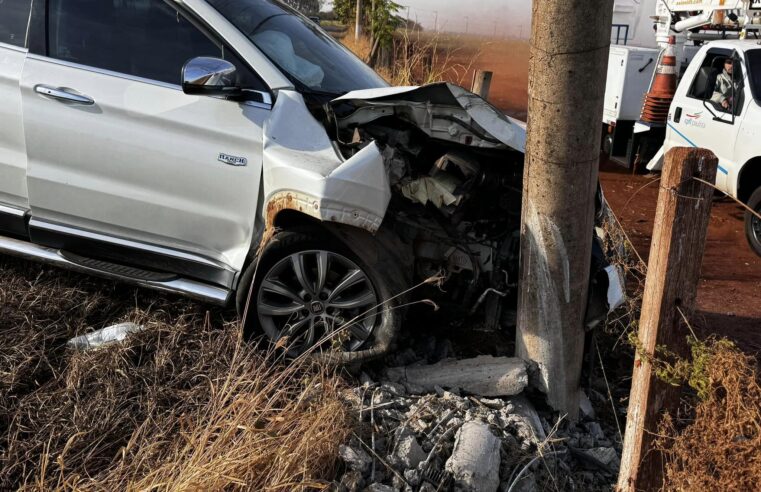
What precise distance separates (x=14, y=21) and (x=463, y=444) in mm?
3308

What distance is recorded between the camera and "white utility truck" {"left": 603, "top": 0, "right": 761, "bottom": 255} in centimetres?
720

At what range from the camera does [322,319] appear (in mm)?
3744

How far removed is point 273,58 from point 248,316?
139 centimetres

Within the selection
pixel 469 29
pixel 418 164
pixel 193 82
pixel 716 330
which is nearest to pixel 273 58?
pixel 193 82

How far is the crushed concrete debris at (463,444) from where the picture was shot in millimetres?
3016

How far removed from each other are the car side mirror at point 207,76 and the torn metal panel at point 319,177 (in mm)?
289

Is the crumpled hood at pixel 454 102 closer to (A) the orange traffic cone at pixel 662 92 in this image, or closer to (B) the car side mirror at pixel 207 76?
(B) the car side mirror at pixel 207 76

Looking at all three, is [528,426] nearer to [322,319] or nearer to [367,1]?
[322,319]

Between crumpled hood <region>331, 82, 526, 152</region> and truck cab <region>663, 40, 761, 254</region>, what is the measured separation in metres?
4.20

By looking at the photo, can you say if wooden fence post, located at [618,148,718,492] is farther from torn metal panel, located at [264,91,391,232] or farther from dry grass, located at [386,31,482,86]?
dry grass, located at [386,31,482,86]

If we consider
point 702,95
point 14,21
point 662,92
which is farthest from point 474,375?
point 662,92

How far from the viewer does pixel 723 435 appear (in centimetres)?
261

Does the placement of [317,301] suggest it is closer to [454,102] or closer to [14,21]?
[454,102]

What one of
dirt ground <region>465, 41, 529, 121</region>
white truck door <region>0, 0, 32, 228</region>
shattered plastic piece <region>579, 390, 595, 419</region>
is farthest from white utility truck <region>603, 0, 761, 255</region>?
white truck door <region>0, 0, 32, 228</region>
